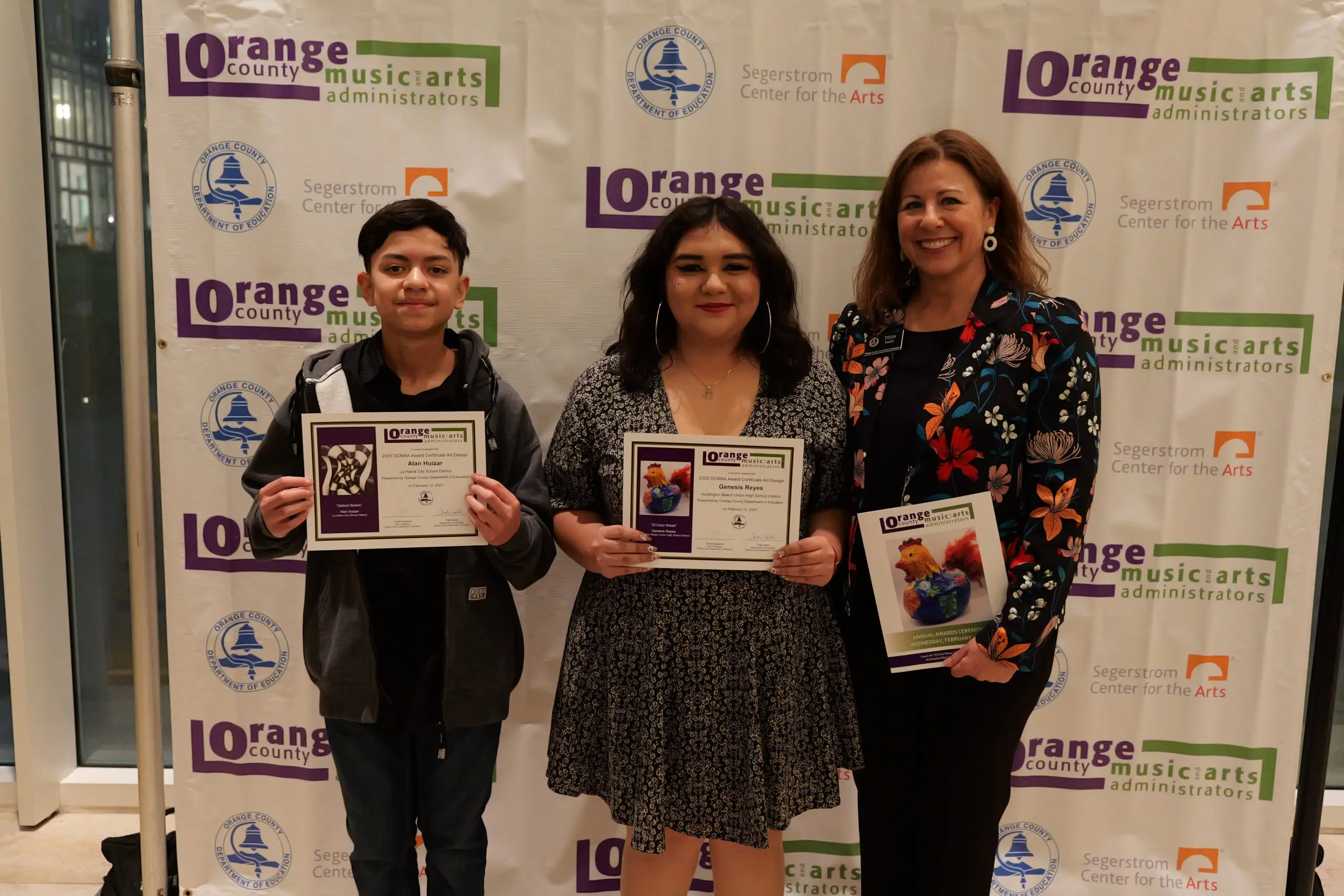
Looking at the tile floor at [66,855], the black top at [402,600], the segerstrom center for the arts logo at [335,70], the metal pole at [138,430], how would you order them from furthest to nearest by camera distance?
the tile floor at [66,855]
the segerstrom center for the arts logo at [335,70]
the metal pole at [138,430]
the black top at [402,600]

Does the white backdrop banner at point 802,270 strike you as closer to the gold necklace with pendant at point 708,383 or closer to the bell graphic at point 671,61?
the bell graphic at point 671,61

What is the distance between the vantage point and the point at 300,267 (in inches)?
94.1

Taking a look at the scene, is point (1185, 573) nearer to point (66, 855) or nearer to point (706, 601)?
point (706, 601)

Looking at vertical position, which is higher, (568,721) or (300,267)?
(300,267)

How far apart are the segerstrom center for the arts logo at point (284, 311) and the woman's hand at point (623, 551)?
2.99 ft

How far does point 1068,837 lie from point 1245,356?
1510 mm

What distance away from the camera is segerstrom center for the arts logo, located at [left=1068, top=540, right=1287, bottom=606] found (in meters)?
2.50

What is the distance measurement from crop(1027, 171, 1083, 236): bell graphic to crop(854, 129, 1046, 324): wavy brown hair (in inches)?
19.1

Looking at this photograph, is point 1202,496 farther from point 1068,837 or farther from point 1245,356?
point 1068,837

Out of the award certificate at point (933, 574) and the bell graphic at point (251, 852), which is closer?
the award certificate at point (933, 574)

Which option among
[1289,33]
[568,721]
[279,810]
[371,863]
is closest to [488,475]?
[568,721]

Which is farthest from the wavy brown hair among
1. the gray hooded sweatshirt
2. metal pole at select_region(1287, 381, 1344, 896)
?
metal pole at select_region(1287, 381, 1344, 896)

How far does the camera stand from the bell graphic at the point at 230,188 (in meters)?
2.36

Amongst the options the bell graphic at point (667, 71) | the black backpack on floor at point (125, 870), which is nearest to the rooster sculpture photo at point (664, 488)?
the bell graphic at point (667, 71)
